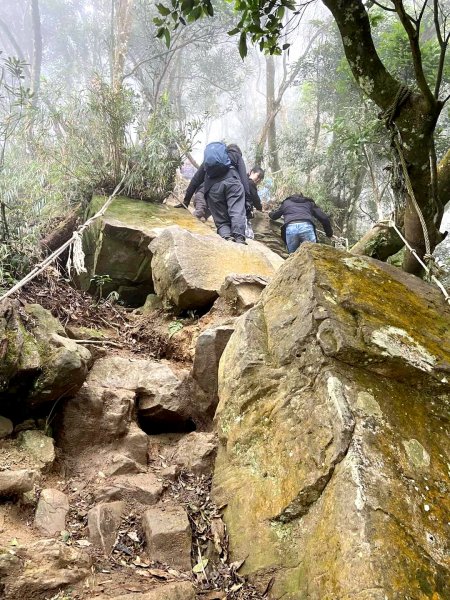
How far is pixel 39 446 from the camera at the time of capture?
3.05m

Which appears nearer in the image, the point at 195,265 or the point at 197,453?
the point at 197,453

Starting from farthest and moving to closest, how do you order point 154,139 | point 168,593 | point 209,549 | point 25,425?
point 154,139 < point 25,425 < point 209,549 < point 168,593

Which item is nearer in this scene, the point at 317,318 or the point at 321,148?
the point at 317,318

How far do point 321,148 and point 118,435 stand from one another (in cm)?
1143

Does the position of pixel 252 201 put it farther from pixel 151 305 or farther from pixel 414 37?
pixel 414 37

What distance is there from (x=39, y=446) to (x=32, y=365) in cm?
55

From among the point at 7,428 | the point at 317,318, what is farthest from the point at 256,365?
the point at 7,428

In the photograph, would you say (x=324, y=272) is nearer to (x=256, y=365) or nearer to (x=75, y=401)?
(x=256, y=365)

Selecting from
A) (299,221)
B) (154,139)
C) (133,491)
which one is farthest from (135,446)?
(154,139)

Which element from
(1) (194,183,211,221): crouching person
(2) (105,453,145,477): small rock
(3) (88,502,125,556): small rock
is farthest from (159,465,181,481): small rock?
(1) (194,183,211,221): crouching person

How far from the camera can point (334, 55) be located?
1303cm

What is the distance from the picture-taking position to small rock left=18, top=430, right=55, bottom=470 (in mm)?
2969

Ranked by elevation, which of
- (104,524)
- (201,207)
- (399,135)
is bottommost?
(104,524)

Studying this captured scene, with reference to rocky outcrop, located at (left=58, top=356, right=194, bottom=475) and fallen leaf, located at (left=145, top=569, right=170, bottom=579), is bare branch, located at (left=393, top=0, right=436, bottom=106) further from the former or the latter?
fallen leaf, located at (left=145, top=569, right=170, bottom=579)
